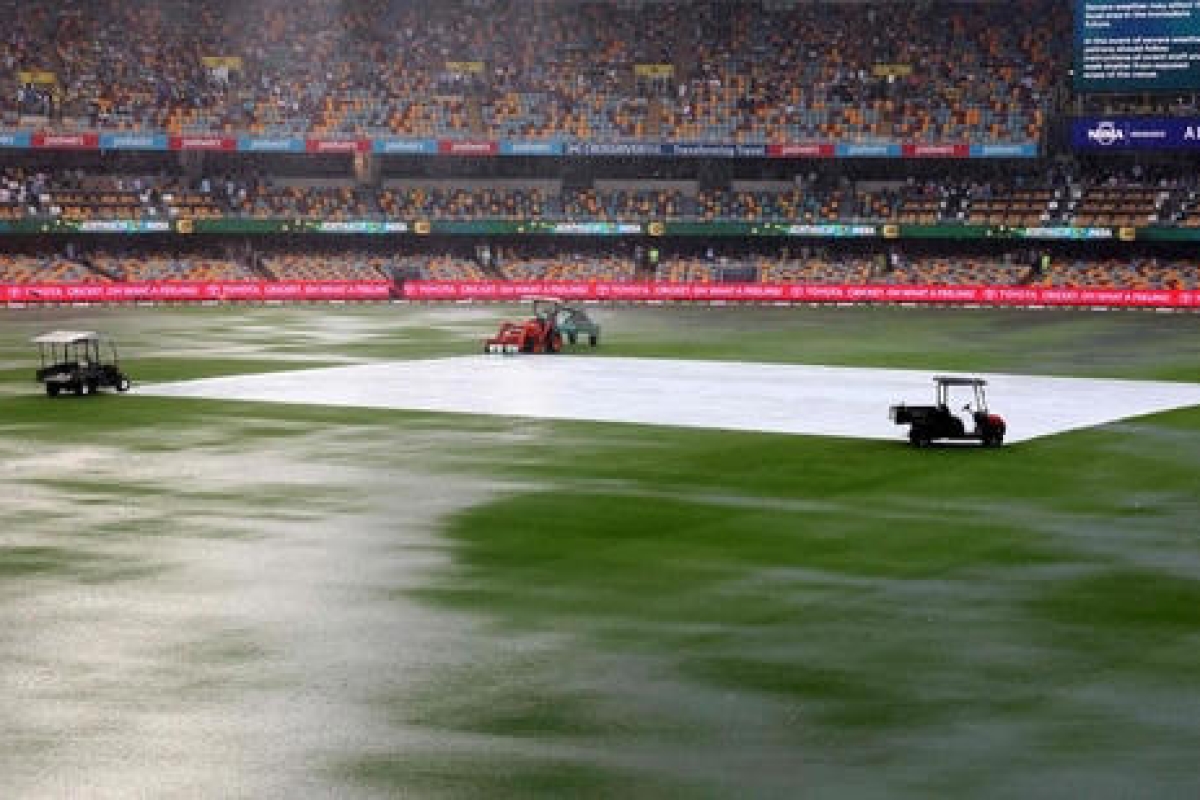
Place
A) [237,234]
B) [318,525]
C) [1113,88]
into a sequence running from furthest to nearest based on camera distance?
[237,234]
[1113,88]
[318,525]

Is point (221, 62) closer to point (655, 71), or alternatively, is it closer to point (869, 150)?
point (655, 71)

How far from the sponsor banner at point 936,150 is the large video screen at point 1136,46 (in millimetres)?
17761

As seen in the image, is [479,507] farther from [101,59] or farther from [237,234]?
[101,59]

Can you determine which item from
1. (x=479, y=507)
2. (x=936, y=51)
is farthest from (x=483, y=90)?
(x=479, y=507)

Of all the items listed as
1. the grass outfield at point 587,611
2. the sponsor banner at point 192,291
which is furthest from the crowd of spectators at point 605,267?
the grass outfield at point 587,611

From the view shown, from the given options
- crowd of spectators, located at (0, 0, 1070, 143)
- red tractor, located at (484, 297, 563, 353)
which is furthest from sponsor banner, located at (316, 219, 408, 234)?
red tractor, located at (484, 297, 563, 353)

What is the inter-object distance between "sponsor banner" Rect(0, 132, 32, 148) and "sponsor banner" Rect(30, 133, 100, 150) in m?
0.29

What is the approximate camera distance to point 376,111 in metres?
108

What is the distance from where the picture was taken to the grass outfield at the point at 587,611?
1570 cm

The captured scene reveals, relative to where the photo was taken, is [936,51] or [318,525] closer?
[318,525]

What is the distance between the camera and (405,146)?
10656cm

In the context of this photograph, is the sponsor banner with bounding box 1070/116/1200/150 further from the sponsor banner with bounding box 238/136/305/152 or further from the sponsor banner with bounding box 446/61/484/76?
the sponsor banner with bounding box 238/136/305/152

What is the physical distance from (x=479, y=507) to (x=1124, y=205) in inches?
3106

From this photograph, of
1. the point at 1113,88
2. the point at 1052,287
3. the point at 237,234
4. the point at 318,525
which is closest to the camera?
the point at 318,525
